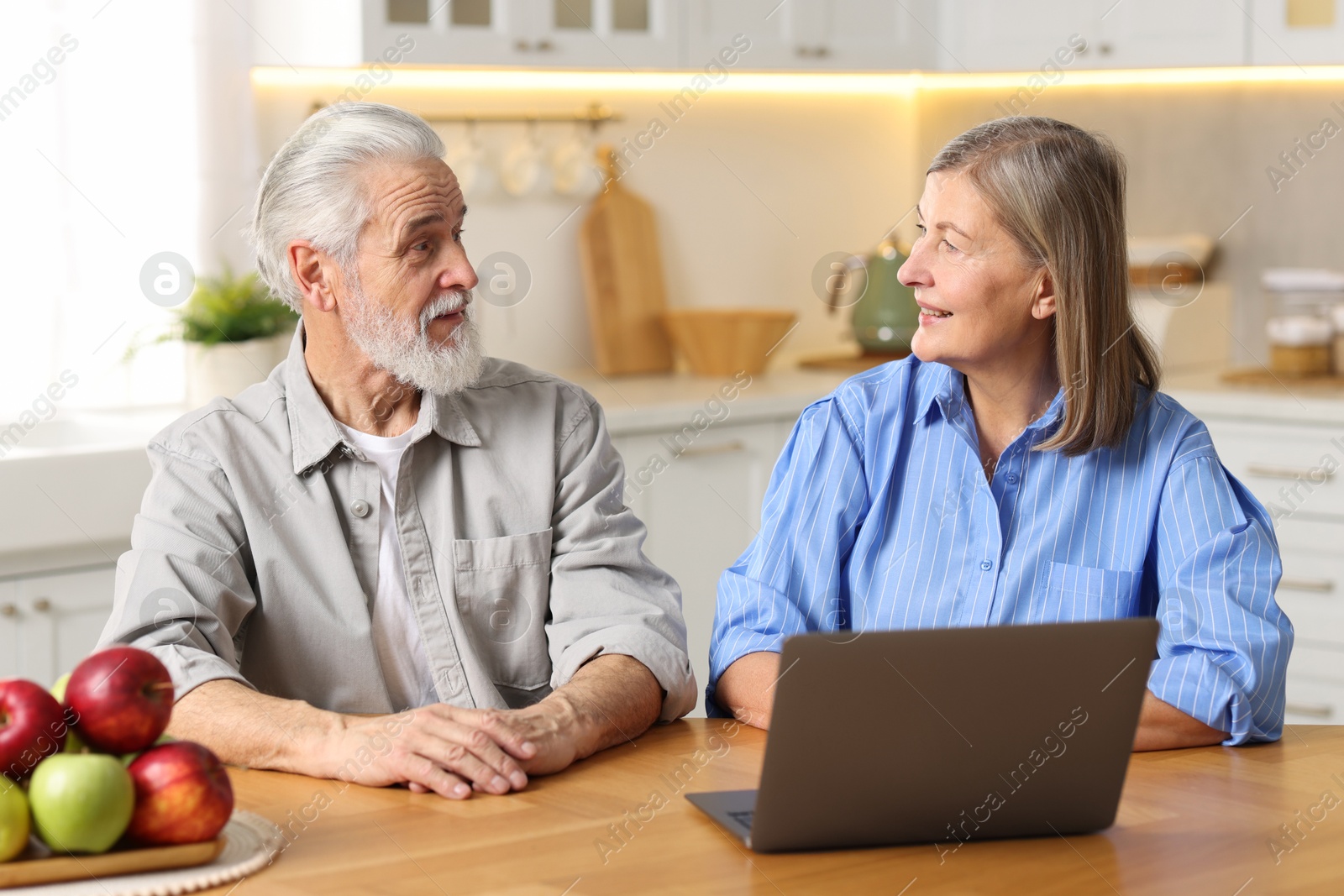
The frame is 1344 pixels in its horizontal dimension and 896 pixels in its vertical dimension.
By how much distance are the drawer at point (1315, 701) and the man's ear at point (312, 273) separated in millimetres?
2452

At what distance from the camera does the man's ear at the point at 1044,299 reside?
1.75m

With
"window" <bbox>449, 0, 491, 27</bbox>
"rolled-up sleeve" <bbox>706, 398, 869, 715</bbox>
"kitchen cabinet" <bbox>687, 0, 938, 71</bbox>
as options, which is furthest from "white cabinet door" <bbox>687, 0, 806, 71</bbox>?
"rolled-up sleeve" <bbox>706, 398, 869, 715</bbox>

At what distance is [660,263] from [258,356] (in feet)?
4.46

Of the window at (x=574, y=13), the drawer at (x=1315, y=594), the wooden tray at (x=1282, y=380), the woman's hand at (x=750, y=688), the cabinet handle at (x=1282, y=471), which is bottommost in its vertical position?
the drawer at (x=1315, y=594)

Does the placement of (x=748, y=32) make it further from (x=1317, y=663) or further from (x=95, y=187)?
A: (x=1317, y=663)

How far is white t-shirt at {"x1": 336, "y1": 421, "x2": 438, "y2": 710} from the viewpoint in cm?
174

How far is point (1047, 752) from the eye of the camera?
1176mm

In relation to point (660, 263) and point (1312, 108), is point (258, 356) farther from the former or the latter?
point (1312, 108)

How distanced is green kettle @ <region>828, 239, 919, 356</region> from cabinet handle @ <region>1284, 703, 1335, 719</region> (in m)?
1.26

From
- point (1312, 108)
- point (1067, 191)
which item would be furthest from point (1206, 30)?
point (1067, 191)

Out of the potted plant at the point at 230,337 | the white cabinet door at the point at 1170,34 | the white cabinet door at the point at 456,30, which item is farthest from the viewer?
the white cabinet door at the point at 1170,34

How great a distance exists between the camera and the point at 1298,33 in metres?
3.58

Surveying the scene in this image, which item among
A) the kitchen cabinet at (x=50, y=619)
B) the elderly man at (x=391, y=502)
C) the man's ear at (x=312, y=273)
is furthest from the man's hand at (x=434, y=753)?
the kitchen cabinet at (x=50, y=619)

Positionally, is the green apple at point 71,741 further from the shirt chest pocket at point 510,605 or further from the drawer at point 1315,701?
the drawer at point 1315,701
